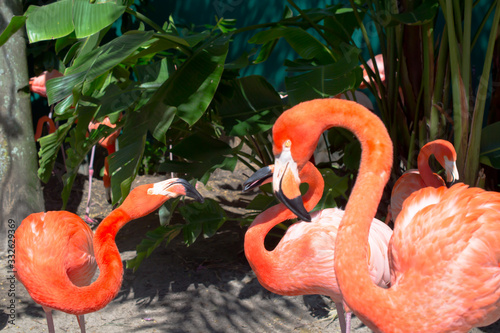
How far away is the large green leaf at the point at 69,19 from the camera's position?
7.70 ft

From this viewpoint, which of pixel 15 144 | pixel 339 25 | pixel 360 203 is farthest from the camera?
pixel 15 144

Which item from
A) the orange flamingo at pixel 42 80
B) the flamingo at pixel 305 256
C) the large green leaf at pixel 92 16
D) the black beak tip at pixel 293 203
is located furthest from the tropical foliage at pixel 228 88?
the orange flamingo at pixel 42 80

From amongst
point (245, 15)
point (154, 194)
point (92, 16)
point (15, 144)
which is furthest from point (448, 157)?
point (245, 15)

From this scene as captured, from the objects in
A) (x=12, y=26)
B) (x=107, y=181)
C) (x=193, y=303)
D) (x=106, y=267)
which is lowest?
(x=193, y=303)

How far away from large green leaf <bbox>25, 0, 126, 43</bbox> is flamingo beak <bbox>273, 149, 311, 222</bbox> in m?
1.18

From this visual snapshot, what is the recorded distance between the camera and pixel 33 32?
2.36m

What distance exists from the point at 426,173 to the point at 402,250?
3.61ft

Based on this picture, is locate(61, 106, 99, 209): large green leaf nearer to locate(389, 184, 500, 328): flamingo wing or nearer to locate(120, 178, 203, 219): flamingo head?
locate(120, 178, 203, 219): flamingo head

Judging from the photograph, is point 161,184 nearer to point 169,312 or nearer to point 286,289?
point 286,289

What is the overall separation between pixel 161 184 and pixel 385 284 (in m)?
1.23

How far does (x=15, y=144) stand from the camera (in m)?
4.23

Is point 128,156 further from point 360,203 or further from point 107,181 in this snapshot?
point 107,181

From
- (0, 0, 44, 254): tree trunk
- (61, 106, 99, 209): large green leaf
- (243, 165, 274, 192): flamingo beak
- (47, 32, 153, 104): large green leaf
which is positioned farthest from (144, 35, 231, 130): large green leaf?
(0, 0, 44, 254): tree trunk

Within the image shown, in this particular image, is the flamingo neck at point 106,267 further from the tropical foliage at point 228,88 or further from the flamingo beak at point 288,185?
the flamingo beak at point 288,185
